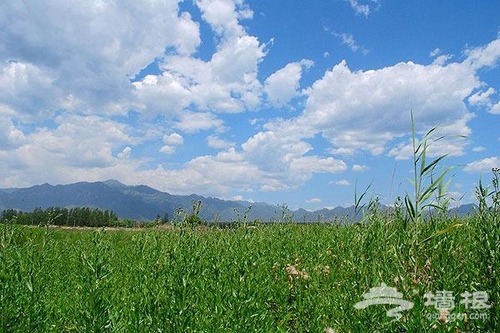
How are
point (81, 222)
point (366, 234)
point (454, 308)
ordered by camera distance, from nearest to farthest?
1. point (454, 308)
2. point (366, 234)
3. point (81, 222)

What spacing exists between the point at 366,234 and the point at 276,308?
5.62 ft

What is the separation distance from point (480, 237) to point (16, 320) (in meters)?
4.62

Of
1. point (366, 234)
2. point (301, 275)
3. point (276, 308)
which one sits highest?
point (366, 234)

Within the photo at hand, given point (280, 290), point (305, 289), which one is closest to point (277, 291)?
point (280, 290)

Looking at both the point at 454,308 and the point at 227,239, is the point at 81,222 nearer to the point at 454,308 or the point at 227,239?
the point at 227,239

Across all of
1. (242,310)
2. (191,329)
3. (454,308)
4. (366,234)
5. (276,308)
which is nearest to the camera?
(454,308)

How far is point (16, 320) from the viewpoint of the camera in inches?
160

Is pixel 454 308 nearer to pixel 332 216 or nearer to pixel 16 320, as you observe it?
pixel 16 320

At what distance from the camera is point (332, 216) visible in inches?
478

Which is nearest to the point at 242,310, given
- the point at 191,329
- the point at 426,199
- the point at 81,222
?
the point at 191,329

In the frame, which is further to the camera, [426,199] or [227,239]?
[227,239]

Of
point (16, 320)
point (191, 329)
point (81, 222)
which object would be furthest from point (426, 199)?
point (81, 222)

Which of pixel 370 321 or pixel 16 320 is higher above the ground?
pixel 370 321

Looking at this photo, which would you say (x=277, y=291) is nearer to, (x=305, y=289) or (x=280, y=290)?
(x=280, y=290)
